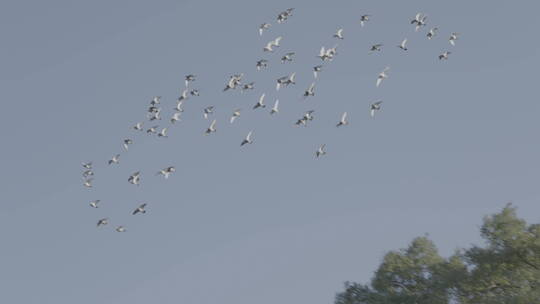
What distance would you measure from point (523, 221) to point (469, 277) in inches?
195

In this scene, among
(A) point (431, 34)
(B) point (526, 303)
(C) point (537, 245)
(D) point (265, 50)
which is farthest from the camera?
(D) point (265, 50)

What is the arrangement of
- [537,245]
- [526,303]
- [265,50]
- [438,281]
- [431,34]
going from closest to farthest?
[526,303], [537,245], [438,281], [431,34], [265,50]

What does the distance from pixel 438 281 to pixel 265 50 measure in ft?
81.1

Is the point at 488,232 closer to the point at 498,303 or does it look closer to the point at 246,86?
the point at 498,303

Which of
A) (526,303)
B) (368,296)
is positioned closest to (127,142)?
(368,296)

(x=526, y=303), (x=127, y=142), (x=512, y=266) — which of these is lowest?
(x=526, y=303)

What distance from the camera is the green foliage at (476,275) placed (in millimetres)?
58875

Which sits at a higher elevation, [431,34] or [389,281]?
[431,34]

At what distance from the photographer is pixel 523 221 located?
59469 millimetres

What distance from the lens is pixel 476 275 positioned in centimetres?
6091

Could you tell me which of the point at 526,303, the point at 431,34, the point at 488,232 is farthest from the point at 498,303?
the point at 431,34

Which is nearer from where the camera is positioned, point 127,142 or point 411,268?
point 411,268

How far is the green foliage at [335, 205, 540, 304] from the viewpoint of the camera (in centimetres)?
5888

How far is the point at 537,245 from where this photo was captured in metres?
58.4
